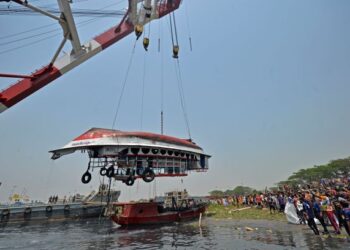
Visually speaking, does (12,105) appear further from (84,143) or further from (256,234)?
(256,234)

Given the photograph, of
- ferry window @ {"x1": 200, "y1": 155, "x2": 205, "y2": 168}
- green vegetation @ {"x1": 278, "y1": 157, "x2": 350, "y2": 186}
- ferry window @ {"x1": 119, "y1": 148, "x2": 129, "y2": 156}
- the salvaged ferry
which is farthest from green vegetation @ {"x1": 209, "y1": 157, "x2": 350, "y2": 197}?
ferry window @ {"x1": 119, "y1": 148, "x2": 129, "y2": 156}

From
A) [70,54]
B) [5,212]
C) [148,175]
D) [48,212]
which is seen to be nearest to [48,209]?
[48,212]

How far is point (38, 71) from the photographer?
16859mm

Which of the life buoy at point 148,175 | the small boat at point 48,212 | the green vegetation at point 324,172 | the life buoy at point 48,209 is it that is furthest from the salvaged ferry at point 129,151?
the green vegetation at point 324,172

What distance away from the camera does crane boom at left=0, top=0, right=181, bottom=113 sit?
15930 mm

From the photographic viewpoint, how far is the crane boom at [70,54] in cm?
1593

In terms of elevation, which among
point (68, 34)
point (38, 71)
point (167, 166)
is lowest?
point (167, 166)

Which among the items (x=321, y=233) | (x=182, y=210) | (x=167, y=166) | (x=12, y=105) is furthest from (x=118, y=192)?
(x=321, y=233)

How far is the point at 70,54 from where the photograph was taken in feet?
59.3

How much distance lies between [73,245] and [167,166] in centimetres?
1008

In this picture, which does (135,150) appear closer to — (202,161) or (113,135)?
(113,135)

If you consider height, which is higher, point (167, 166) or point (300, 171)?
point (300, 171)

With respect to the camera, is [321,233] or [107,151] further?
[107,151]

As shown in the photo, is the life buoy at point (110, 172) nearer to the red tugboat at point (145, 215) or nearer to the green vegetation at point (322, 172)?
the red tugboat at point (145, 215)
